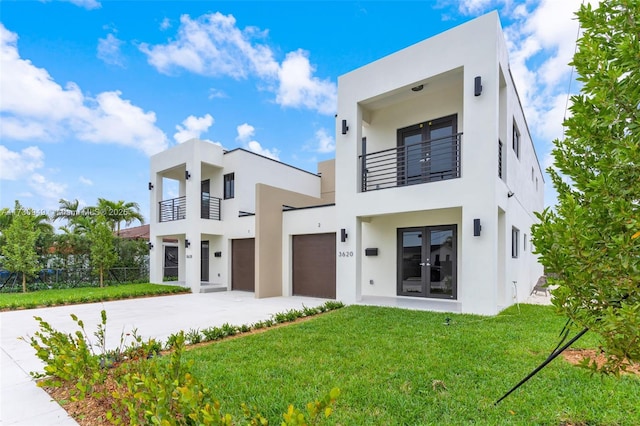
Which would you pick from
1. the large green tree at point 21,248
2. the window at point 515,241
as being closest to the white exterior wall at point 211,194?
the large green tree at point 21,248

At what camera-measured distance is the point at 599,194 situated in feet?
5.96

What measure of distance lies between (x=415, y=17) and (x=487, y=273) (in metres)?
8.73

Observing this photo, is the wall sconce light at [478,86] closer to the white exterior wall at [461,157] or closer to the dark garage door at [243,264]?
the white exterior wall at [461,157]

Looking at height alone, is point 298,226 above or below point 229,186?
below

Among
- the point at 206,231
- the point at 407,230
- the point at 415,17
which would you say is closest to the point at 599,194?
the point at 407,230

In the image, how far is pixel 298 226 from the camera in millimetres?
12773

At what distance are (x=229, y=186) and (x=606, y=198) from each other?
1598 centimetres

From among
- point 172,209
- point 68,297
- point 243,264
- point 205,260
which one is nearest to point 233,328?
point 243,264

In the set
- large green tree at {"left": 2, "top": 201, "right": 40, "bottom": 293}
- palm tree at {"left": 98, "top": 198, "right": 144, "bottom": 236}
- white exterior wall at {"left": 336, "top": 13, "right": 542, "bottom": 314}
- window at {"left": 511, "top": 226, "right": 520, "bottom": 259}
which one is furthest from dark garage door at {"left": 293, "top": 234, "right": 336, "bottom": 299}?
palm tree at {"left": 98, "top": 198, "right": 144, "bottom": 236}

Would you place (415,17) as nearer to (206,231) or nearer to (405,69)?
(405,69)

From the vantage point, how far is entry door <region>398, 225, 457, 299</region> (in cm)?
977

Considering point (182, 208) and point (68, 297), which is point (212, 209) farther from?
point (68, 297)

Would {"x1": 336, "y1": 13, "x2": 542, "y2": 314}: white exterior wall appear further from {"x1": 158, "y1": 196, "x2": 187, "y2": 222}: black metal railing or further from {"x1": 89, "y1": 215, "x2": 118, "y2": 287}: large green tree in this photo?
{"x1": 89, "y1": 215, "x2": 118, "y2": 287}: large green tree

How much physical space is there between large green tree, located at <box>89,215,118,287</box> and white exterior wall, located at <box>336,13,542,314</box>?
12.2 m
